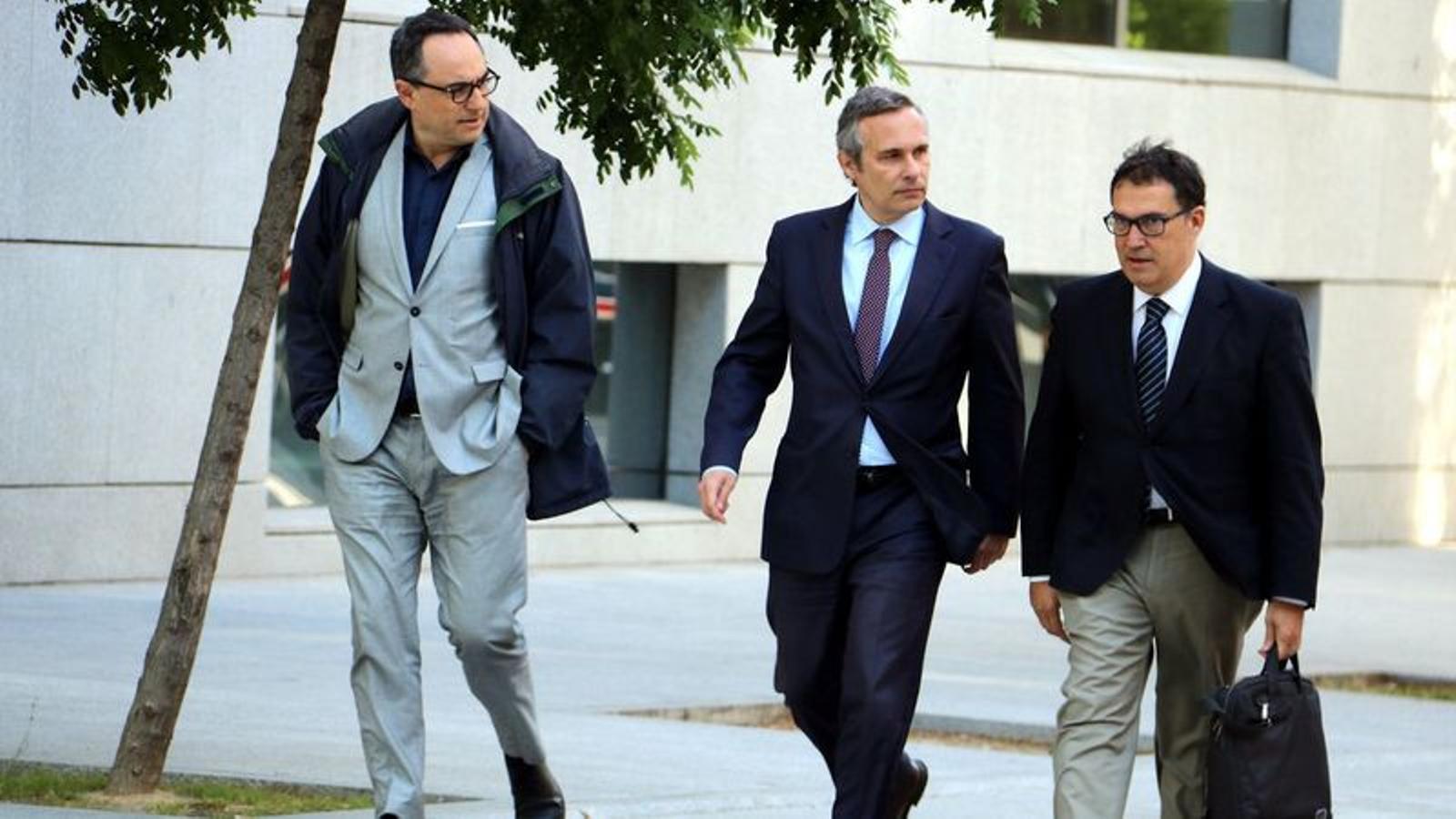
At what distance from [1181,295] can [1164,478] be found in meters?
0.44

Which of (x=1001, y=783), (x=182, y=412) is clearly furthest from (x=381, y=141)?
(x=182, y=412)

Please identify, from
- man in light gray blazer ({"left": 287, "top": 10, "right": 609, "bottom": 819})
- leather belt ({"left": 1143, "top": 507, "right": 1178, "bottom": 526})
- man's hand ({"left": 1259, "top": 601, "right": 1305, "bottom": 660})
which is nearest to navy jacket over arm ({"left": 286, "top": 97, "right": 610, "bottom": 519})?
man in light gray blazer ({"left": 287, "top": 10, "right": 609, "bottom": 819})

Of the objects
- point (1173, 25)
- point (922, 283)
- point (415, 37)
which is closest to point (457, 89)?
point (415, 37)

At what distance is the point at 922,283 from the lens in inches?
275

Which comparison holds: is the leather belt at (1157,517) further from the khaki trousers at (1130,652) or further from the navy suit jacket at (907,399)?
the navy suit jacket at (907,399)

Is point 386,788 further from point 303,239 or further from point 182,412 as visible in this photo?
point 182,412

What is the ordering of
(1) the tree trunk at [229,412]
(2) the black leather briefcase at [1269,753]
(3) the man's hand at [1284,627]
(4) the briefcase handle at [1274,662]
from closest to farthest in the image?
(2) the black leather briefcase at [1269,753]
(4) the briefcase handle at [1274,662]
(3) the man's hand at [1284,627]
(1) the tree trunk at [229,412]

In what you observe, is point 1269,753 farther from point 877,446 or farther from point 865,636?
point 877,446

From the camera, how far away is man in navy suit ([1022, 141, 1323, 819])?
262 inches

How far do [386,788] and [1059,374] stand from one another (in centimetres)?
182

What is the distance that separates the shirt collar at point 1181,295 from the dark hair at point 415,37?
5.38ft

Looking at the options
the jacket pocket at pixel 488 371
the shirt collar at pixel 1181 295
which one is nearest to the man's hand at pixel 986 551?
the shirt collar at pixel 1181 295

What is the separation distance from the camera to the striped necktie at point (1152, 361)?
674 centimetres

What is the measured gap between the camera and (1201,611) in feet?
22.2
